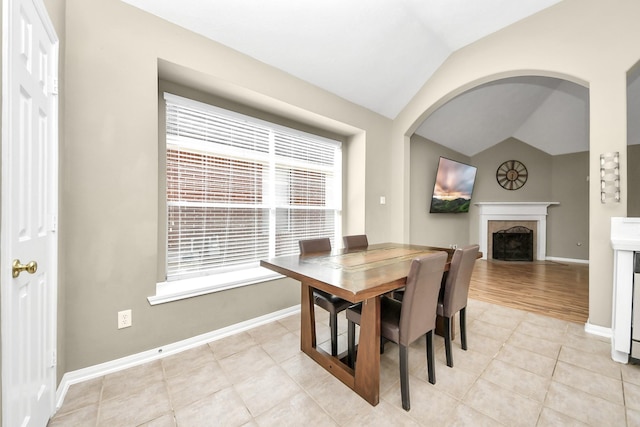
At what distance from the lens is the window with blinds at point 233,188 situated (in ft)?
7.88

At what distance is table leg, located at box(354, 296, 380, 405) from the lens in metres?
1.51

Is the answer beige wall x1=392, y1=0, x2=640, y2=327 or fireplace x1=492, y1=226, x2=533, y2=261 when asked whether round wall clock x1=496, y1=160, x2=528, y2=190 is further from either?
beige wall x1=392, y1=0, x2=640, y2=327

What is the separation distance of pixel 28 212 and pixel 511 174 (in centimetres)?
790

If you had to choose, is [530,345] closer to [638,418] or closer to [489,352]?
[489,352]

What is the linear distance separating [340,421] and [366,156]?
9.93ft

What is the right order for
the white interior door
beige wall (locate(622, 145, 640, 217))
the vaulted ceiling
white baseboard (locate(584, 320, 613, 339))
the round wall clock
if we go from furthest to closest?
A: the round wall clock
beige wall (locate(622, 145, 640, 217))
white baseboard (locate(584, 320, 613, 339))
the vaulted ceiling
the white interior door

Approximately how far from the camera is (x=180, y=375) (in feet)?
5.91

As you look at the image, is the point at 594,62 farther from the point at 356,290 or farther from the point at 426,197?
the point at 356,290

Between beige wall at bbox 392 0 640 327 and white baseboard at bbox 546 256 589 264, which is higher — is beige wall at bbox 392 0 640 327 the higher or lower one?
the higher one

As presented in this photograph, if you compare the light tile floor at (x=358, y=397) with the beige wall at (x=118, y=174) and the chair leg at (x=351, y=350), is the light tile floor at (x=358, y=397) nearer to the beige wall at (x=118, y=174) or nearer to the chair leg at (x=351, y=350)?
the chair leg at (x=351, y=350)

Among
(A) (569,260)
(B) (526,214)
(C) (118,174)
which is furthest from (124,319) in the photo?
(A) (569,260)

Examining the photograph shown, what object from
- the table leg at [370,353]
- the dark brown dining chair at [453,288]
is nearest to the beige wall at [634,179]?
the dark brown dining chair at [453,288]

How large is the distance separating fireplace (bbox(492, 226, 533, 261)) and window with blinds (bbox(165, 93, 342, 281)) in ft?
16.8

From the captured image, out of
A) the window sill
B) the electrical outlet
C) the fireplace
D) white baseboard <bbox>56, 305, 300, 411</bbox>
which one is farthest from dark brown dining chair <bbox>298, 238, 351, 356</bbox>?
the fireplace
